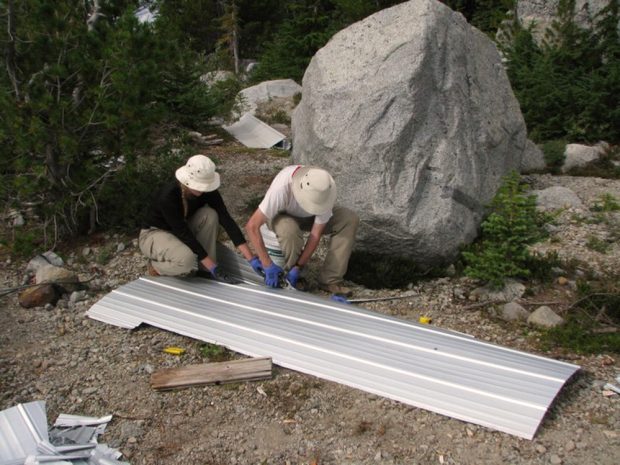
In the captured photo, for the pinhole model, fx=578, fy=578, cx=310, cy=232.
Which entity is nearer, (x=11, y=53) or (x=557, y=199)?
(x=11, y=53)

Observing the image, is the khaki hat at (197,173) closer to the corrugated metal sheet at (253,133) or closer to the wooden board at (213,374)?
the wooden board at (213,374)

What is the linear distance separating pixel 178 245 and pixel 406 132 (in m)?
Answer: 2.24

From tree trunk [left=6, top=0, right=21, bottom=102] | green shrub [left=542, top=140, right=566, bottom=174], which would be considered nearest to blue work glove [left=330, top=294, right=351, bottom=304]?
tree trunk [left=6, top=0, right=21, bottom=102]

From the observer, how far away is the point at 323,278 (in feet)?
16.0

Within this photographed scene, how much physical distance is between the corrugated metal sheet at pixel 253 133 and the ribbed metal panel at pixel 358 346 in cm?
653

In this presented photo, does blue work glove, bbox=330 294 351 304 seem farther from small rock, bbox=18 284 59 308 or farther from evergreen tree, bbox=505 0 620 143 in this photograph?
evergreen tree, bbox=505 0 620 143

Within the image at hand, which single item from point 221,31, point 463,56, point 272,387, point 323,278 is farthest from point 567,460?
point 221,31

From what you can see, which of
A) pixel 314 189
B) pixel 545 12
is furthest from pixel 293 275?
pixel 545 12

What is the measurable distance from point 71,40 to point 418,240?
366 centimetres

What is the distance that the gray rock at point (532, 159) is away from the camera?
7984mm

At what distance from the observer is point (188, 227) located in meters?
4.74

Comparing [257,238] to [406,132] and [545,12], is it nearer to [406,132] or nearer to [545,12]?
[406,132]

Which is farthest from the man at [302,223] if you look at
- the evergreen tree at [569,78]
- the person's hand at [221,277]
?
the evergreen tree at [569,78]

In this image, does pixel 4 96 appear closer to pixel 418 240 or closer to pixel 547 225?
pixel 418 240
